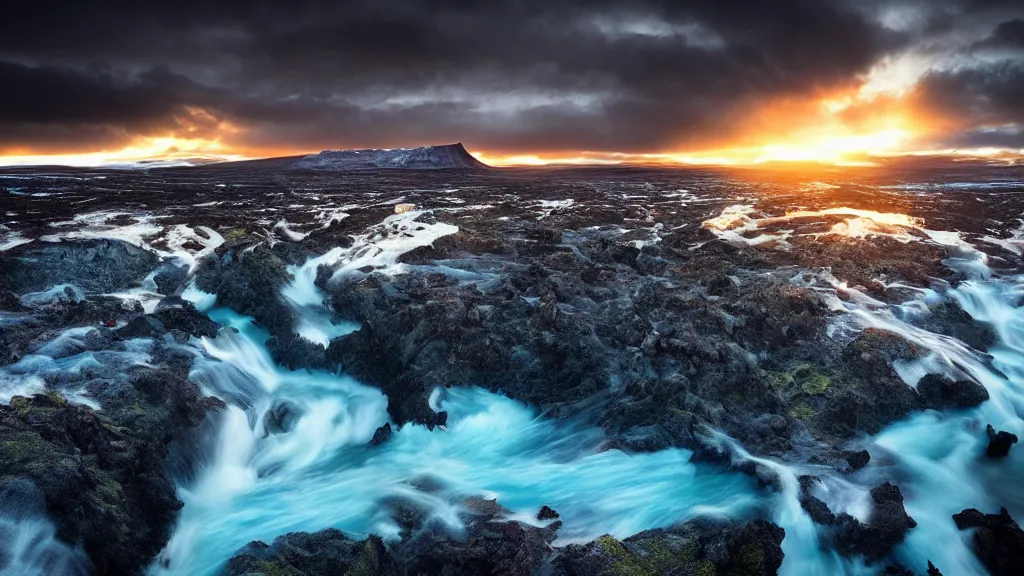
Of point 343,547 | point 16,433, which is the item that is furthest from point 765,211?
point 16,433

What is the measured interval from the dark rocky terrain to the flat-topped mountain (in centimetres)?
9022

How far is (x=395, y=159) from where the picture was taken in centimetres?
11419

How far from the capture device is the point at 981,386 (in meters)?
10.9

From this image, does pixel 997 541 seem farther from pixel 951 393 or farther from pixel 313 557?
pixel 313 557

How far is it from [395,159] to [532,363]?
108366 millimetres

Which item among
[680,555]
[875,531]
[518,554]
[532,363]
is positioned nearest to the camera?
[518,554]

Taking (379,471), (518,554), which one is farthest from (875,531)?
(379,471)

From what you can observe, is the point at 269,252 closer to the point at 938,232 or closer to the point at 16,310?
the point at 16,310

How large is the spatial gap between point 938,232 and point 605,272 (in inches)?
664

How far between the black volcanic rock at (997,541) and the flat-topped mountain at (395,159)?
343ft

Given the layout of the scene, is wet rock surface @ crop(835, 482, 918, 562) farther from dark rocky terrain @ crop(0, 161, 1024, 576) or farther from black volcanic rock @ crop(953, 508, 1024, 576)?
black volcanic rock @ crop(953, 508, 1024, 576)

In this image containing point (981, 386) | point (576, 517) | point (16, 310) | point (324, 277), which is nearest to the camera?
point (576, 517)

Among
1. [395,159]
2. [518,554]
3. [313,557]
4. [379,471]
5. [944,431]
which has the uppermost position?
[395,159]

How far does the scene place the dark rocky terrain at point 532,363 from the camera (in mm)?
Answer: 6965
